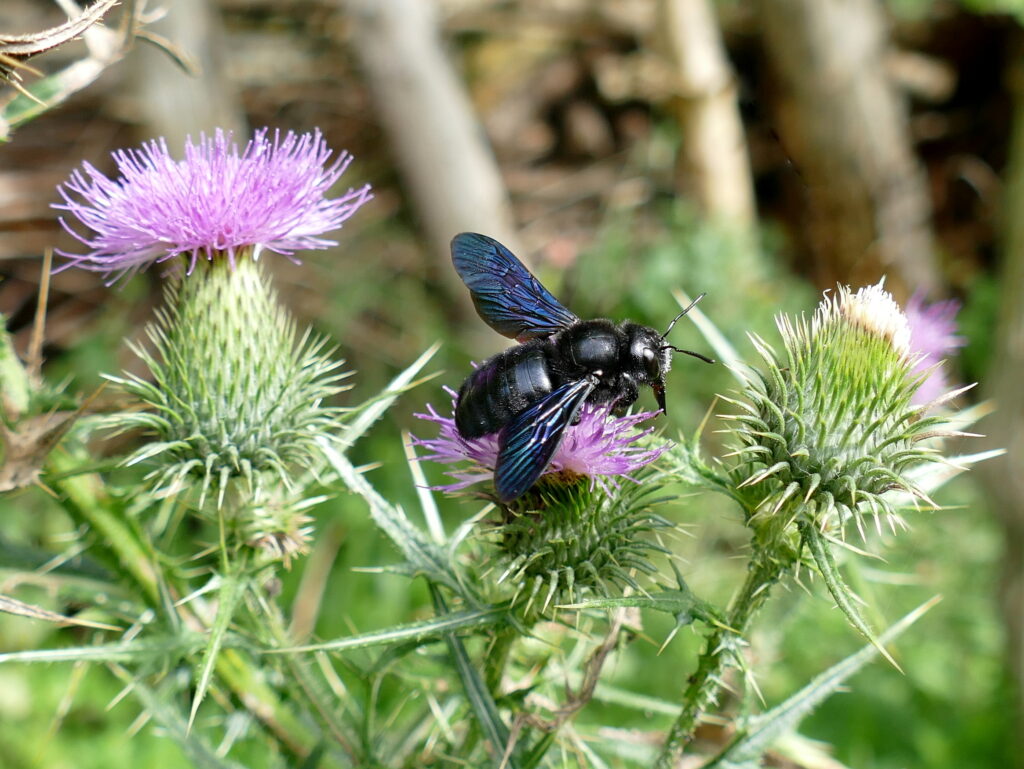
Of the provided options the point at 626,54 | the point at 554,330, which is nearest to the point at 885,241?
the point at 626,54

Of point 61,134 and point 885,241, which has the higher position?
point 61,134

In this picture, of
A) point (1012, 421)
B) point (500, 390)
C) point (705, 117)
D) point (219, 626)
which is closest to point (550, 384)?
point (500, 390)

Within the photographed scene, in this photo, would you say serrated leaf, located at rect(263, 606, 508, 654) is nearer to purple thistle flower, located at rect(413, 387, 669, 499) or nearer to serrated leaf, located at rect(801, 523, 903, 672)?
purple thistle flower, located at rect(413, 387, 669, 499)

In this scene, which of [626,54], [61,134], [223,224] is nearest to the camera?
[223,224]

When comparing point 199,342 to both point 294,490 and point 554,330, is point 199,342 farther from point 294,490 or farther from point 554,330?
point 554,330

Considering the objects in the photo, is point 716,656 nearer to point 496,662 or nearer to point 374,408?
point 496,662

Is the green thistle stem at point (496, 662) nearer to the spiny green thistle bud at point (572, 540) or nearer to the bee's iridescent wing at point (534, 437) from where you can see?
the spiny green thistle bud at point (572, 540)
